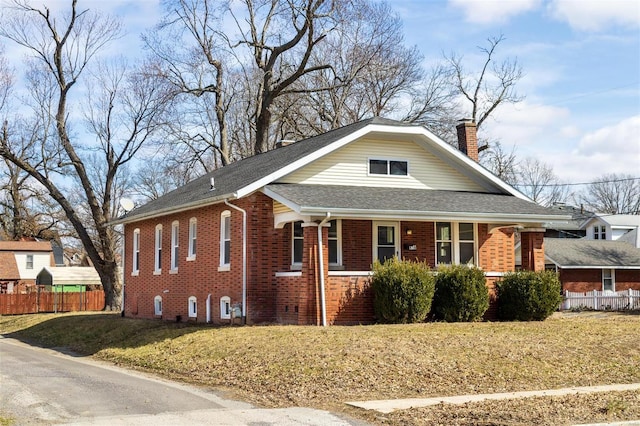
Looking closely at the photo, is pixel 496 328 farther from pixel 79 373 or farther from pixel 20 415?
pixel 20 415

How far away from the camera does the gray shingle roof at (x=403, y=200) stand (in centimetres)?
2108

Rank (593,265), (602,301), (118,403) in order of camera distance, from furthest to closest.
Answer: (593,265)
(602,301)
(118,403)

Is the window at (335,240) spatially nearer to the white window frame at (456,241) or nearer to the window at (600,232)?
the white window frame at (456,241)

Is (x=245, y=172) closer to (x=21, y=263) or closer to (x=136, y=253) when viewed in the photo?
(x=136, y=253)

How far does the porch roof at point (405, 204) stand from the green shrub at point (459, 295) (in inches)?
61.3

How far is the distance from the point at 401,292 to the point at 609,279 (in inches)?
1236

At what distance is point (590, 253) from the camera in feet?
159

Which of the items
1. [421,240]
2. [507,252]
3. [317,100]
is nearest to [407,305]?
[421,240]

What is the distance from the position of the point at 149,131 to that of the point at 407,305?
25.4 metres

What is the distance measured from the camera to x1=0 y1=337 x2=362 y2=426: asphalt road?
11.5 metres

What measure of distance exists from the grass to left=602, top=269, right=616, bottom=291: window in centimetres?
2821

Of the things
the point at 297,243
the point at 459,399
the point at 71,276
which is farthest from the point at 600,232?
the point at 459,399

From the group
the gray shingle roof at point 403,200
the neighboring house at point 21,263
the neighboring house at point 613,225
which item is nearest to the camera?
the gray shingle roof at point 403,200

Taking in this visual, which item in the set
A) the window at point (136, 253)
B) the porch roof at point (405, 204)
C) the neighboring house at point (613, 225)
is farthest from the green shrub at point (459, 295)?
the neighboring house at point (613, 225)
